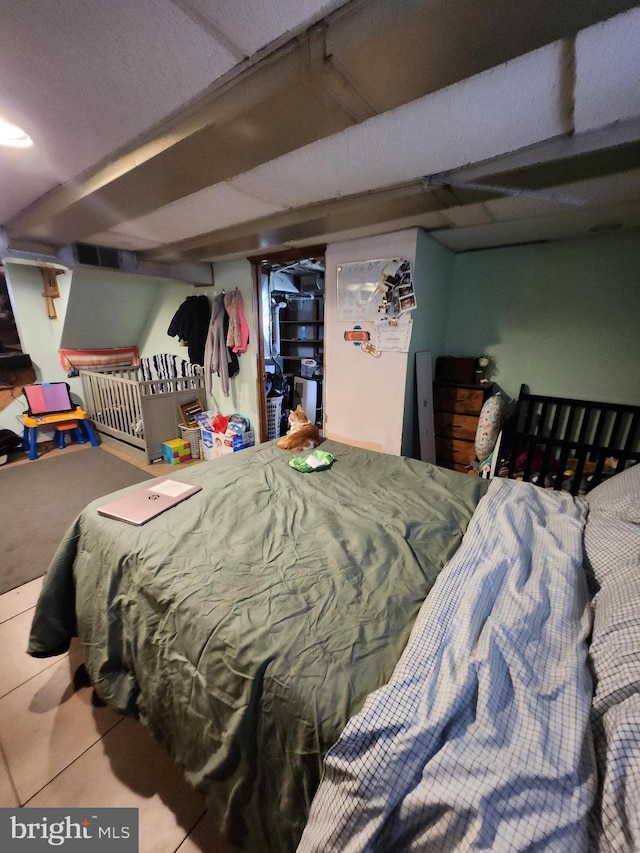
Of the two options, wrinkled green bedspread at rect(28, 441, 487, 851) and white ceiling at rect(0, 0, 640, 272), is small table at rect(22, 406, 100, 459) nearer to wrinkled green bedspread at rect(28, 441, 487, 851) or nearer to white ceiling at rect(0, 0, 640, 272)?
white ceiling at rect(0, 0, 640, 272)

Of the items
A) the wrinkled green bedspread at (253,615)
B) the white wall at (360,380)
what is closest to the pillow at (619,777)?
the wrinkled green bedspread at (253,615)

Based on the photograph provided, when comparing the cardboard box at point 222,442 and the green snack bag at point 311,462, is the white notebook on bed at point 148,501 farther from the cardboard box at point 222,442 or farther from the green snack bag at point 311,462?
the cardboard box at point 222,442

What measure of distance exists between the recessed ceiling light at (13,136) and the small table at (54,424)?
3.27 meters

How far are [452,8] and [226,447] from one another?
345 centimetres

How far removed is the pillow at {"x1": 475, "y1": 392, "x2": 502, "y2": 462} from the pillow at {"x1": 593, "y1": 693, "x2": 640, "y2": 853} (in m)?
2.33

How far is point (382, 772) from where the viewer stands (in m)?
0.61

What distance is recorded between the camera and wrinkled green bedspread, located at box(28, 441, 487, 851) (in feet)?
2.58

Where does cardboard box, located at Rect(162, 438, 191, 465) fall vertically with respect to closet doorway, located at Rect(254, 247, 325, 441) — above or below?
below

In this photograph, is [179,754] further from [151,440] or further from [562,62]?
[151,440]

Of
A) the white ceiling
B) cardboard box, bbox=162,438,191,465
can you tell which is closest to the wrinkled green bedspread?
the white ceiling

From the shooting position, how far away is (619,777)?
54cm

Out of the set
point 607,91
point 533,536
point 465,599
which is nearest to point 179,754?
point 465,599

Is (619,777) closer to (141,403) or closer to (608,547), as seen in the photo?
(608,547)

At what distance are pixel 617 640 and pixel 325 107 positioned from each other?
1603 millimetres
